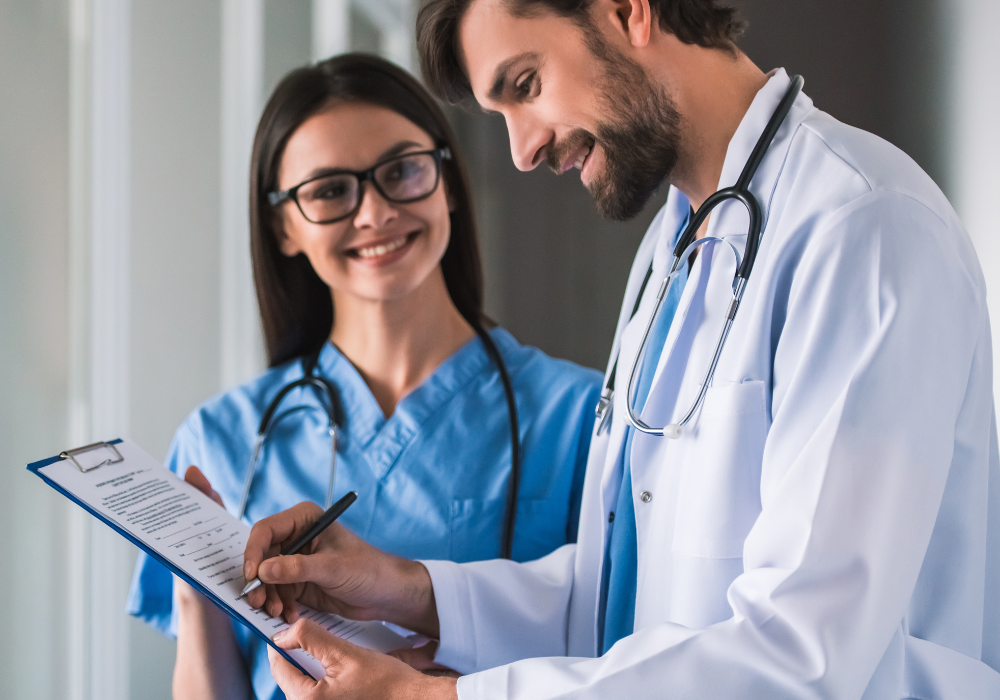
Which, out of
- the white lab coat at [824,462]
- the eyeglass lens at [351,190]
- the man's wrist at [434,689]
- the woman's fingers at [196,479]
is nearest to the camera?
the white lab coat at [824,462]

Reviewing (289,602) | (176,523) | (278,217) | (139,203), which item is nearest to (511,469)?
(289,602)

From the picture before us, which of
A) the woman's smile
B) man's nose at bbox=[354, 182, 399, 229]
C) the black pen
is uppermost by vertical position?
man's nose at bbox=[354, 182, 399, 229]

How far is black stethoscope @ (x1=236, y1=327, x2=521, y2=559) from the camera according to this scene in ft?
3.97

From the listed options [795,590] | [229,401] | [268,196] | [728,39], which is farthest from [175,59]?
[795,590]

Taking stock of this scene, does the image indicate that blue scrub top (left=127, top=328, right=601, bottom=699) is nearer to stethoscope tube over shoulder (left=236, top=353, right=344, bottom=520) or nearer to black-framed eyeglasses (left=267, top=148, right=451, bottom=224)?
stethoscope tube over shoulder (left=236, top=353, right=344, bottom=520)

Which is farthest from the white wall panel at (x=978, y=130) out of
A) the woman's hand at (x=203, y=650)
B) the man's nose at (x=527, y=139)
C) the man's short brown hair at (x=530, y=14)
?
Result: the woman's hand at (x=203, y=650)

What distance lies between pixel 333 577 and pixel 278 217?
28.6 inches

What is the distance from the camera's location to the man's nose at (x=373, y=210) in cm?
129

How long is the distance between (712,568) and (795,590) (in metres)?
0.16

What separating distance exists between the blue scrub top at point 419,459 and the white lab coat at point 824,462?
0.33m

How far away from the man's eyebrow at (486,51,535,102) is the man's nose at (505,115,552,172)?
0.04 m

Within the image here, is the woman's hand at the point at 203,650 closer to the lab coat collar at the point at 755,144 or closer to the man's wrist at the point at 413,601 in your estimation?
the man's wrist at the point at 413,601

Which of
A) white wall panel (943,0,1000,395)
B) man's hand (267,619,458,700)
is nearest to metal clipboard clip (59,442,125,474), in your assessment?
man's hand (267,619,458,700)

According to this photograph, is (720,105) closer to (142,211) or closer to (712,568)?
(712,568)
